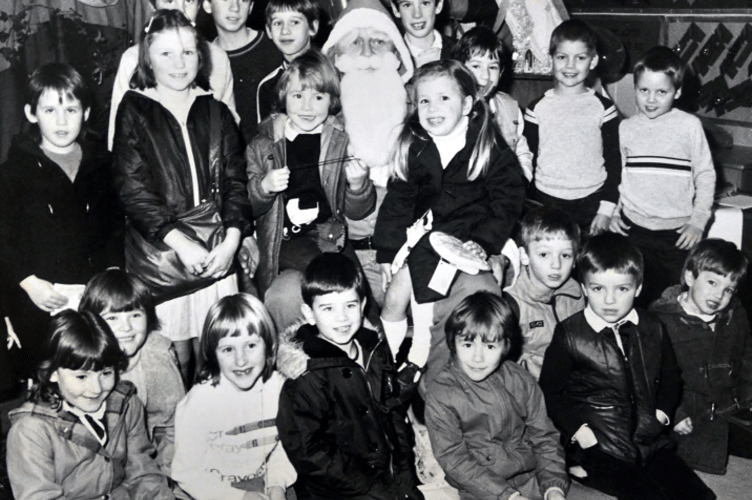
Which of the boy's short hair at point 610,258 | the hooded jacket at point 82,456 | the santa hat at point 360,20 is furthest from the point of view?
the santa hat at point 360,20

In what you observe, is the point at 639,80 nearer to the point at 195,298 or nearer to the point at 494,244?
the point at 494,244

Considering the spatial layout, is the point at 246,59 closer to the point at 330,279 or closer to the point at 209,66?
the point at 209,66

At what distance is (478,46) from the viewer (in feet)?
10.4

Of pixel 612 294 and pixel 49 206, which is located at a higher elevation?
pixel 49 206

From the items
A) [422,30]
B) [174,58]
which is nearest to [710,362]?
[422,30]

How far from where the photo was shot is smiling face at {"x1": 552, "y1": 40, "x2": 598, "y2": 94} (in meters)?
3.31

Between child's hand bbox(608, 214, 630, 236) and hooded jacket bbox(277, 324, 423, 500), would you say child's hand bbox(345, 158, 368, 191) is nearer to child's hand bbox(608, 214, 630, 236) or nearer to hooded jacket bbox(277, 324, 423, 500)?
hooded jacket bbox(277, 324, 423, 500)

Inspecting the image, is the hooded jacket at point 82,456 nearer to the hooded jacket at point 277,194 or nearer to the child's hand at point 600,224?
the hooded jacket at point 277,194

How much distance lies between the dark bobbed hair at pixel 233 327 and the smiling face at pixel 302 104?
0.66 m

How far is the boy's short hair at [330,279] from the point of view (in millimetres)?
2471

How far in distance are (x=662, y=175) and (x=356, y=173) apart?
1.36 meters

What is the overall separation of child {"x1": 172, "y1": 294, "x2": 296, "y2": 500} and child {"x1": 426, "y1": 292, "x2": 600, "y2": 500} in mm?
537

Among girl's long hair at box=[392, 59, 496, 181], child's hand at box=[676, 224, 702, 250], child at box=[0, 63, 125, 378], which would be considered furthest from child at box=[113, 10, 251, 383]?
child's hand at box=[676, 224, 702, 250]

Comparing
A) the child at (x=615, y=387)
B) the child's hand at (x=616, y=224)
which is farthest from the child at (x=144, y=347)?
the child's hand at (x=616, y=224)
